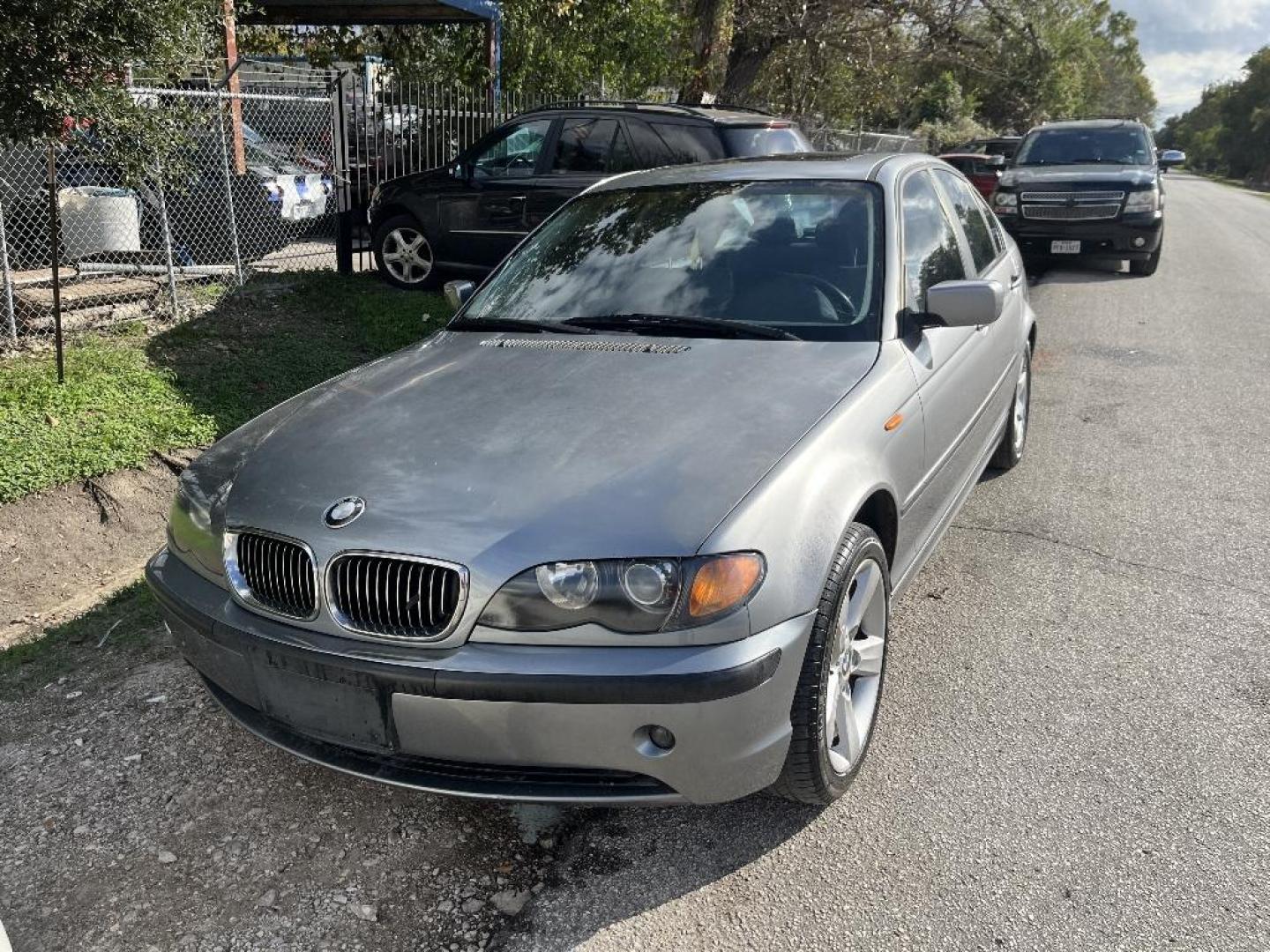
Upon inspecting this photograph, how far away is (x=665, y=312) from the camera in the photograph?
12.1 feet

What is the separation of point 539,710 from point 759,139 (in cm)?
692

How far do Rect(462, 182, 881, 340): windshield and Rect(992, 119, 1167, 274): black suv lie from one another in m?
9.32

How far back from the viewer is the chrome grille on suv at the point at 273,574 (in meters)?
2.57

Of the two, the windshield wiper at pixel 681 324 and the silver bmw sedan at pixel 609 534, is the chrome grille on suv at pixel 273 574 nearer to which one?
the silver bmw sedan at pixel 609 534

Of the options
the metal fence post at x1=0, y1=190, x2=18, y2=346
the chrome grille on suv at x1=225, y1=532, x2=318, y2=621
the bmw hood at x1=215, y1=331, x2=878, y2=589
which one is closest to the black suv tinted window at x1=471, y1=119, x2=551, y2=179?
the metal fence post at x1=0, y1=190, x2=18, y2=346

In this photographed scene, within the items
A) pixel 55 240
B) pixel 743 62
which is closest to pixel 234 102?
pixel 55 240

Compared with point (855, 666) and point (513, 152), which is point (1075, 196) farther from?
point (855, 666)

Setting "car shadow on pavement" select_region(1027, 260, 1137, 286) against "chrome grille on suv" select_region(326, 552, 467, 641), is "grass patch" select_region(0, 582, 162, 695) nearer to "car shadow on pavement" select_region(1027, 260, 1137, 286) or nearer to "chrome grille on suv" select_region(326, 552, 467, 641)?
"chrome grille on suv" select_region(326, 552, 467, 641)

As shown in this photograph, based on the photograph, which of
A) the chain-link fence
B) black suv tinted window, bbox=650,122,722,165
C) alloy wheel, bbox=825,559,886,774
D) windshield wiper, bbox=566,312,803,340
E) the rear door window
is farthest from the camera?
the rear door window

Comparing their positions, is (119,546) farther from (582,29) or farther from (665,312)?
(582,29)

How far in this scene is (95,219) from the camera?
793 cm

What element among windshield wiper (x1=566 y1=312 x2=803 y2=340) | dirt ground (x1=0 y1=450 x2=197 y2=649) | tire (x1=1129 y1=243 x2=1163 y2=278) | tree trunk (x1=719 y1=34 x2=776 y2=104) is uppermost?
tree trunk (x1=719 y1=34 x2=776 y2=104)

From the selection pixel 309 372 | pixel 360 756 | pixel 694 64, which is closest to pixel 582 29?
pixel 694 64

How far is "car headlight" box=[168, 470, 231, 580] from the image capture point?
9.30 feet
